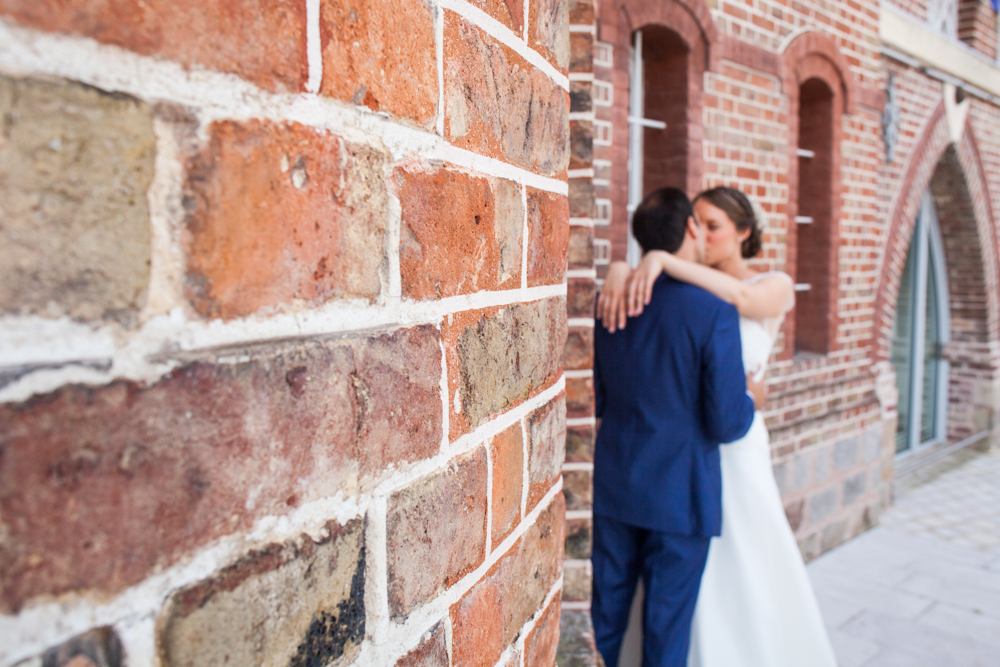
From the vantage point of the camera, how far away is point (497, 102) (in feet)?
2.32

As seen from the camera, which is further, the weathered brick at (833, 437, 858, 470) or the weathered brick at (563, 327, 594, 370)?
the weathered brick at (833, 437, 858, 470)

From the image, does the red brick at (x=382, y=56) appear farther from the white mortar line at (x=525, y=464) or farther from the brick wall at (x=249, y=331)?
the white mortar line at (x=525, y=464)

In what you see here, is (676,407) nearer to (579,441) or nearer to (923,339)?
(579,441)

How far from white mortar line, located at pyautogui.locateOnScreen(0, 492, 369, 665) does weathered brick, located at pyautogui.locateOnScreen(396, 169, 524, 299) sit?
0.65 ft

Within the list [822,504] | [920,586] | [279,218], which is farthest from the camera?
[822,504]

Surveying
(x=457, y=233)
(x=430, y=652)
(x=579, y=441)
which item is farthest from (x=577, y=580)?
(x=457, y=233)

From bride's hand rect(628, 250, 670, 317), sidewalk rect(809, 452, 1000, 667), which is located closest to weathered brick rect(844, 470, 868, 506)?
sidewalk rect(809, 452, 1000, 667)

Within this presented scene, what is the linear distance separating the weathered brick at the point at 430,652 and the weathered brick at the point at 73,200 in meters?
0.36

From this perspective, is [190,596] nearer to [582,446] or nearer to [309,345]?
[309,345]

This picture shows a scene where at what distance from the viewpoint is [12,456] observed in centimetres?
31

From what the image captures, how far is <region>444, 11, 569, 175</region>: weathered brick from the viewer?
0.62 metres

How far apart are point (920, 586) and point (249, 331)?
5.20 metres

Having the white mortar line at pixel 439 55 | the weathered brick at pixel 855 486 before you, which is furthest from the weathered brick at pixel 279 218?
the weathered brick at pixel 855 486

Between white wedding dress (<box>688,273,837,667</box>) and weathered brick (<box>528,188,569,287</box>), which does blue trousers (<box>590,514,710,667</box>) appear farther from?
weathered brick (<box>528,188,569,287</box>)
